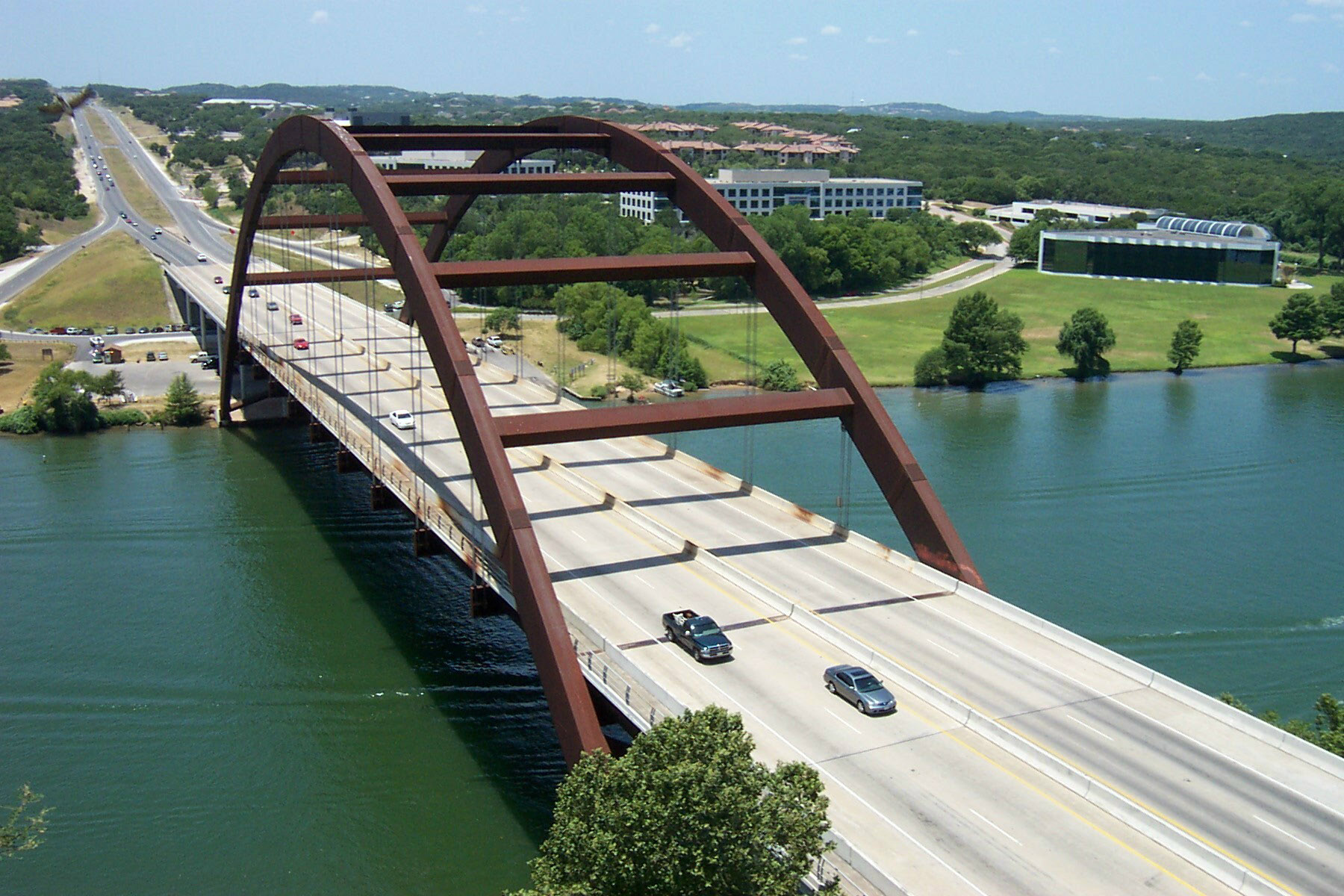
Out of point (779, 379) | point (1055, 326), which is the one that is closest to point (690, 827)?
point (779, 379)

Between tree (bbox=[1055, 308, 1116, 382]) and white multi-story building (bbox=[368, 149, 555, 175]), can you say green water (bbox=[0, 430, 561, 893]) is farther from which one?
white multi-story building (bbox=[368, 149, 555, 175])

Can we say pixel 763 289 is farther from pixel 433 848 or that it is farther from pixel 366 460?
pixel 433 848

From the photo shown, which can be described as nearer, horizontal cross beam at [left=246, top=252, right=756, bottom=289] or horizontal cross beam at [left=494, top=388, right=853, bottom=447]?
horizontal cross beam at [left=494, top=388, right=853, bottom=447]

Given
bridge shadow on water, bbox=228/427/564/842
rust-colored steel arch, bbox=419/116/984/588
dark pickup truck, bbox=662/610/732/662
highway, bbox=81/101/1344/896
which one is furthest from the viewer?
rust-colored steel arch, bbox=419/116/984/588

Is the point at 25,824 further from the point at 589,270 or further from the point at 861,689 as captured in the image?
the point at 589,270

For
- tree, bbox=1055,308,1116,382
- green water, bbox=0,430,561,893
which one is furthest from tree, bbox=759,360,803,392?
green water, bbox=0,430,561,893

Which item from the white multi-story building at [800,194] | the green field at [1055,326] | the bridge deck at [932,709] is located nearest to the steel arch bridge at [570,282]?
the bridge deck at [932,709]

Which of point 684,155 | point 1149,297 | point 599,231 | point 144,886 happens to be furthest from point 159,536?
point 684,155
